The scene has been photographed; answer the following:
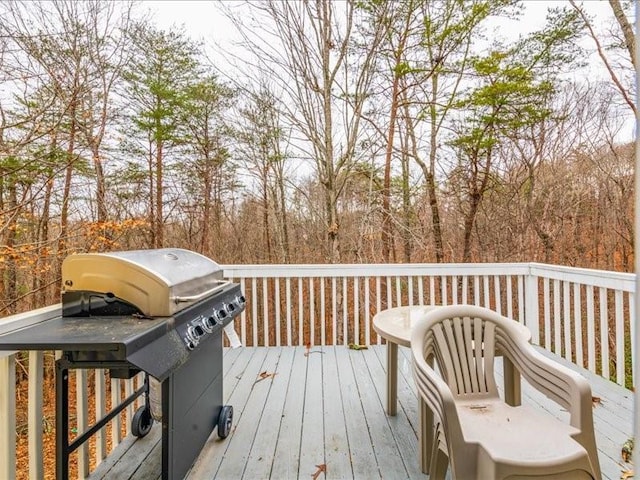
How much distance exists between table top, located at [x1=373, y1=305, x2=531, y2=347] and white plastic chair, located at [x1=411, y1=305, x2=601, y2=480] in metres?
0.15

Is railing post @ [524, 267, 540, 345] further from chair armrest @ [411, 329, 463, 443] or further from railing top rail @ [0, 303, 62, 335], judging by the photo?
railing top rail @ [0, 303, 62, 335]

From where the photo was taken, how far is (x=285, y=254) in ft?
22.0

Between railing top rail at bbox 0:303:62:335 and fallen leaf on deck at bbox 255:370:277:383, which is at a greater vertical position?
railing top rail at bbox 0:303:62:335

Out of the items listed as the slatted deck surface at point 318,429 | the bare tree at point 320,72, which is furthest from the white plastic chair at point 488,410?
the bare tree at point 320,72

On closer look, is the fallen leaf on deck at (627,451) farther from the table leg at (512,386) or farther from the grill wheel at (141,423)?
the grill wheel at (141,423)

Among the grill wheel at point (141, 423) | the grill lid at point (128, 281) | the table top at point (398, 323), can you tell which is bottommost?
the grill wheel at point (141, 423)

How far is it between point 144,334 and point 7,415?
725 mm

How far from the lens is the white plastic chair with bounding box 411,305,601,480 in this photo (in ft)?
3.94

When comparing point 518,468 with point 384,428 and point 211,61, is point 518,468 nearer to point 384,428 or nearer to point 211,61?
point 384,428

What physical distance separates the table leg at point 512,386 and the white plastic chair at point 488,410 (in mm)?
70

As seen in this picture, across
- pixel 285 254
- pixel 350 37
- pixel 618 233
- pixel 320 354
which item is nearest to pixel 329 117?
pixel 350 37

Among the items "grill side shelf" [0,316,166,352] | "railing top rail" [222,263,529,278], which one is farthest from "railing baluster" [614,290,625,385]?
"grill side shelf" [0,316,166,352]

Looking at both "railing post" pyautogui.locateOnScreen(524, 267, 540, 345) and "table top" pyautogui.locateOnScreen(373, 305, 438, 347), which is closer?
"table top" pyautogui.locateOnScreen(373, 305, 438, 347)

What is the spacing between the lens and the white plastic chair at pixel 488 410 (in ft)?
3.94
